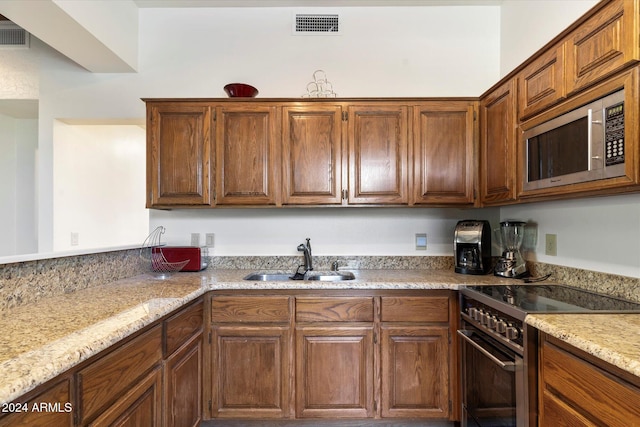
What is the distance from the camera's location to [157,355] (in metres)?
1.34

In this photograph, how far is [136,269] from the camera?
7.19ft

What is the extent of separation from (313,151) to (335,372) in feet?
4.69

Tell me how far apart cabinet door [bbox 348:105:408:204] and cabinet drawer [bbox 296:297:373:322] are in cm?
69

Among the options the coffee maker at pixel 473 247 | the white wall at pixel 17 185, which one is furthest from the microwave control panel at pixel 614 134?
the white wall at pixel 17 185

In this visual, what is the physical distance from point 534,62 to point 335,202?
1.35m

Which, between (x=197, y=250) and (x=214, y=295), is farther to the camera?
(x=197, y=250)

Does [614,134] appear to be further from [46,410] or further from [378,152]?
[46,410]

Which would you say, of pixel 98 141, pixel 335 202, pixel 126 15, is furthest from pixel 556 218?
pixel 98 141

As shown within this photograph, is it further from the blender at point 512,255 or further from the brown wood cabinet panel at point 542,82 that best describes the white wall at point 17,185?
the brown wood cabinet panel at point 542,82

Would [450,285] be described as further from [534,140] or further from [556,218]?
[534,140]

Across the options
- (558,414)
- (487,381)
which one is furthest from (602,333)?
(487,381)

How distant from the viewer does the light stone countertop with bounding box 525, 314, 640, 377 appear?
2.82 feet

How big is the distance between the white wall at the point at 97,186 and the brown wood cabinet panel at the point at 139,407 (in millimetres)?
2111

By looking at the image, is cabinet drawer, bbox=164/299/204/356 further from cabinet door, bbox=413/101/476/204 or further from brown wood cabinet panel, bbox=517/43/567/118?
brown wood cabinet panel, bbox=517/43/567/118
